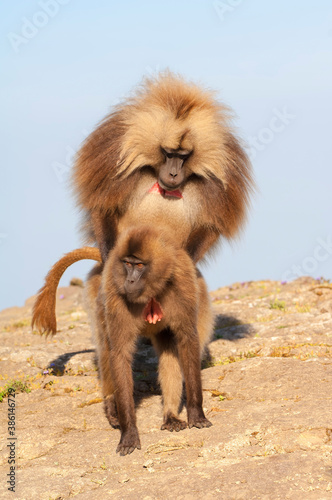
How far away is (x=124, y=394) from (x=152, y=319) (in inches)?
26.0

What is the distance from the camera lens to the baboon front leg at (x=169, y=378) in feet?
19.7

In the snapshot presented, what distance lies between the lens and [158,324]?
20.1 ft

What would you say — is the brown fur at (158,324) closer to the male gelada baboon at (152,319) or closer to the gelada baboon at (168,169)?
the male gelada baboon at (152,319)

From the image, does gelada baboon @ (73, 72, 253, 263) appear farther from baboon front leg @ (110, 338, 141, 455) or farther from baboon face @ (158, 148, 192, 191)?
baboon front leg @ (110, 338, 141, 455)

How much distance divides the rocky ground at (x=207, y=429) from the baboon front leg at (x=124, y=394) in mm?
120

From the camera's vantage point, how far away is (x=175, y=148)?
6434mm

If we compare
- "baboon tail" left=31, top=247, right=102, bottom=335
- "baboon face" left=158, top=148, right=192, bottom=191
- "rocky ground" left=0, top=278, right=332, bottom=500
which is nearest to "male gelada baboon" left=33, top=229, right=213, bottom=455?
"rocky ground" left=0, top=278, right=332, bottom=500

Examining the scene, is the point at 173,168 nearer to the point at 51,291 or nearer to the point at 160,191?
the point at 160,191

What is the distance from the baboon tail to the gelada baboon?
596mm

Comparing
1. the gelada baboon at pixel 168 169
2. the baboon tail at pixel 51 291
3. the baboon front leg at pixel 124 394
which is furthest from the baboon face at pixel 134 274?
the baboon tail at pixel 51 291

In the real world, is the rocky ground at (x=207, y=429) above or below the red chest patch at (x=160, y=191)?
below

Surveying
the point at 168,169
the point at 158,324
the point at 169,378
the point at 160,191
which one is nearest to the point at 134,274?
the point at 158,324

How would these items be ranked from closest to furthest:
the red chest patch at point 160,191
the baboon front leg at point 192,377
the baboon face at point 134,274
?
1. the baboon face at point 134,274
2. the baboon front leg at point 192,377
3. the red chest patch at point 160,191

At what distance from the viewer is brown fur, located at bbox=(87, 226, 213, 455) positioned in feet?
18.7
